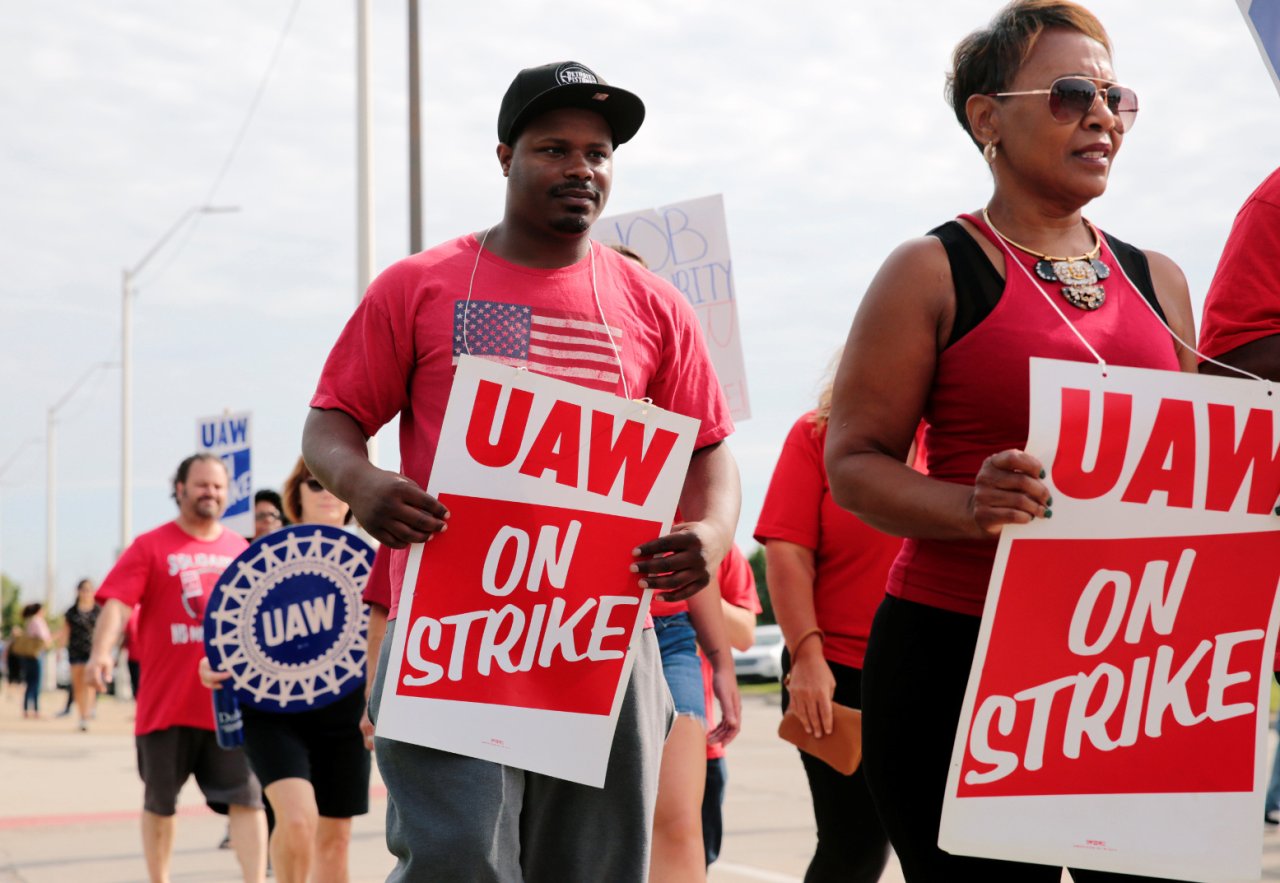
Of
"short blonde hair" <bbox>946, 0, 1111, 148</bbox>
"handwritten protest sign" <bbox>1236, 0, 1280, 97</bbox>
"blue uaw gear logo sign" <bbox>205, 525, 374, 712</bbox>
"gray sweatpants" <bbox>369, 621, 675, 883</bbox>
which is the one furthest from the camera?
"blue uaw gear logo sign" <bbox>205, 525, 374, 712</bbox>

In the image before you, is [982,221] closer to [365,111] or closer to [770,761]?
[365,111]

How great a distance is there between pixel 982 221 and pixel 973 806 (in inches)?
38.1

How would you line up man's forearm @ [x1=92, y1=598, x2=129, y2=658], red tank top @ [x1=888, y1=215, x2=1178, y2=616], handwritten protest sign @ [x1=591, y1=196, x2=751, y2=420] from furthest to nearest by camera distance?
man's forearm @ [x1=92, y1=598, x2=129, y2=658] → handwritten protest sign @ [x1=591, y1=196, x2=751, y2=420] → red tank top @ [x1=888, y1=215, x2=1178, y2=616]

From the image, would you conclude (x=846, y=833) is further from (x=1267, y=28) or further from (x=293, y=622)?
(x=293, y=622)

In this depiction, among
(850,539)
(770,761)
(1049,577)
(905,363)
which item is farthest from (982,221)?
(770,761)

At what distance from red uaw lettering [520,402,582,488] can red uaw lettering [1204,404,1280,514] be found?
110 cm

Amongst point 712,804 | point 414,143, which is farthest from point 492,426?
point 414,143

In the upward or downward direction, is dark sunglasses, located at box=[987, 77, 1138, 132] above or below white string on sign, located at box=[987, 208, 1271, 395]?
above

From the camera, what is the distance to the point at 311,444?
3.14 meters

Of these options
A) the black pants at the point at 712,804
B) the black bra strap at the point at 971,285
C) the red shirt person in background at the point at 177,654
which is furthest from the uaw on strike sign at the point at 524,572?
the red shirt person in background at the point at 177,654

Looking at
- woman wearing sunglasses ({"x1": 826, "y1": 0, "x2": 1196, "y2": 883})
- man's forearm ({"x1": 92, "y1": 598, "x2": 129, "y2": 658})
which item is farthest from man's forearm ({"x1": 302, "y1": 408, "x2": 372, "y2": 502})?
man's forearm ({"x1": 92, "y1": 598, "x2": 129, "y2": 658})

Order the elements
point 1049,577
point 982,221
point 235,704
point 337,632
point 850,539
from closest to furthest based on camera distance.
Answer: point 1049,577, point 982,221, point 850,539, point 337,632, point 235,704

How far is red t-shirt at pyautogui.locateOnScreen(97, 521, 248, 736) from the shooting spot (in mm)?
7426

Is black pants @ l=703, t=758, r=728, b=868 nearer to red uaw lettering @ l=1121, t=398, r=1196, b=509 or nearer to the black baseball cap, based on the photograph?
the black baseball cap
